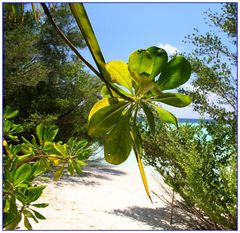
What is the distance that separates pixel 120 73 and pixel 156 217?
3.98 m

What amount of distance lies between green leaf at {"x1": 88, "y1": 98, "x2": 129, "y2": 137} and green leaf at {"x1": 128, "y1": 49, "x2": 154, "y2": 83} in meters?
0.02

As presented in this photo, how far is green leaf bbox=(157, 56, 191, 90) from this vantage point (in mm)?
225

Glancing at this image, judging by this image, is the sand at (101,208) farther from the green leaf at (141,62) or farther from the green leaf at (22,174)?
the green leaf at (141,62)

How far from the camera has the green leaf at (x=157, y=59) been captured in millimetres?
219

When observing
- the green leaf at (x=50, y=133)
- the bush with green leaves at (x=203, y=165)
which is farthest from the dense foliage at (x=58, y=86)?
the green leaf at (x=50, y=133)

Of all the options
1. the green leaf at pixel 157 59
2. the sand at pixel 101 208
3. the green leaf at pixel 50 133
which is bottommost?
the sand at pixel 101 208

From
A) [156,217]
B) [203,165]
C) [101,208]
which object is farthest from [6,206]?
[101,208]

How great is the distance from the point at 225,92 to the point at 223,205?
116 cm

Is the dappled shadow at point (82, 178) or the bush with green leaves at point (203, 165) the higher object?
the bush with green leaves at point (203, 165)

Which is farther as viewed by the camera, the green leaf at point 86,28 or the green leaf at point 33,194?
the green leaf at point 33,194

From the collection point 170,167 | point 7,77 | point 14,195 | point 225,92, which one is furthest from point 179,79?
point 7,77

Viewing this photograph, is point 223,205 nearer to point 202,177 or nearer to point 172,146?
point 202,177

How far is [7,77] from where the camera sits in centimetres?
493

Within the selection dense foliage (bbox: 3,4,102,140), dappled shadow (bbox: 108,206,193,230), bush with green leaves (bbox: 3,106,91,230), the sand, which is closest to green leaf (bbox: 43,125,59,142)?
bush with green leaves (bbox: 3,106,91,230)
